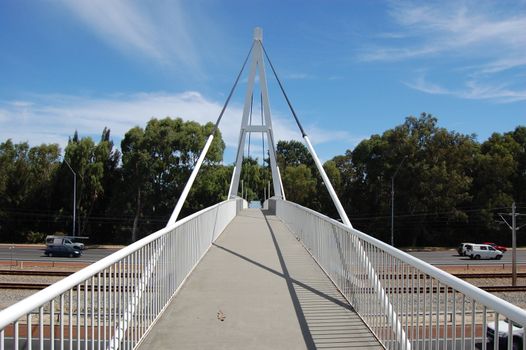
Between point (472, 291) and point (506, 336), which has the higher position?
point (472, 291)

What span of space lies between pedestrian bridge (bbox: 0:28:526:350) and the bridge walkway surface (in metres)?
0.01

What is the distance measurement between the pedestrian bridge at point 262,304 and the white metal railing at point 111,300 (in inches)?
0.4

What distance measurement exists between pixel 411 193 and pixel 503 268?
24.6 metres

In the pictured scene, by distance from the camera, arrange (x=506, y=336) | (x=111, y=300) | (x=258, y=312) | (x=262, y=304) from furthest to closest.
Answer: (x=262, y=304) → (x=258, y=312) → (x=111, y=300) → (x=506, y=336)

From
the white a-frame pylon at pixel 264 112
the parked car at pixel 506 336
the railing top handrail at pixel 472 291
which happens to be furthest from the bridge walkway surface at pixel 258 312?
the white a-frame pylon at pixel 264 112

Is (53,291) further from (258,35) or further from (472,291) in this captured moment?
(258,35)

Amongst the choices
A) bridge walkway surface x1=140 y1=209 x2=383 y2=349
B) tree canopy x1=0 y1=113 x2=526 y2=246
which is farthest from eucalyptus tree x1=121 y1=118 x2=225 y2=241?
bridge walkway surface x1=140 y1=209 x2=383 y2=349

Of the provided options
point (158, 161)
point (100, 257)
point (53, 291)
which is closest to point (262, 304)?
point (53, 291)

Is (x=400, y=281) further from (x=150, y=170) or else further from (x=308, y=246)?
(x=150, y=170)

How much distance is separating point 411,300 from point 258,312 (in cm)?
217

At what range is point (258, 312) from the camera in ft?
19.2

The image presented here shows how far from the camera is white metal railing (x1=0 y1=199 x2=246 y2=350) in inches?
105

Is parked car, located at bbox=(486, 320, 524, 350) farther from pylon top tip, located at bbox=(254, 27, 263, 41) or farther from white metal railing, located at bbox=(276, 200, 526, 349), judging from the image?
pylon top tip, located at bbox=(254, 27, 263, 41)

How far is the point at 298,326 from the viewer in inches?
210
